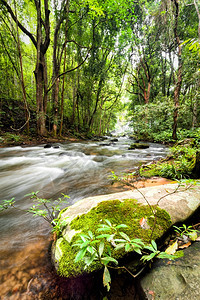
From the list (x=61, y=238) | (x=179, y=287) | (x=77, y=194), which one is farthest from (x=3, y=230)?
(x=179, y=287)

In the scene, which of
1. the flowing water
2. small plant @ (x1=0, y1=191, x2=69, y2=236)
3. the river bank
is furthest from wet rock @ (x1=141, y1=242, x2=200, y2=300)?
the river bank

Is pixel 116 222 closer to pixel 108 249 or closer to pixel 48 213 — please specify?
pixel 108 249

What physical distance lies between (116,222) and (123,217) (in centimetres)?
9

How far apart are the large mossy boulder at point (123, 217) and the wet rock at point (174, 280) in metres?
0.18

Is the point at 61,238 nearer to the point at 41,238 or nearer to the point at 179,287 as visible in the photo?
the point at 41,238

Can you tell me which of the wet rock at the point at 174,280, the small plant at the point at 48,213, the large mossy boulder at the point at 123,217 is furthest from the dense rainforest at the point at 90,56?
the wet rock at the point at 174,280

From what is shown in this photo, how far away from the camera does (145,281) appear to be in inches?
33.3

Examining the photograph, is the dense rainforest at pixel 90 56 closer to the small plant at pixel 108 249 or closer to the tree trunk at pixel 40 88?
the tree trunk at pixel 40 88

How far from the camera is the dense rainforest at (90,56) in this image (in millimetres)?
7598

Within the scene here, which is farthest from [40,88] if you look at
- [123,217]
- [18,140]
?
[123,217]

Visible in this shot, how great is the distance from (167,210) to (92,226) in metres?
0.78

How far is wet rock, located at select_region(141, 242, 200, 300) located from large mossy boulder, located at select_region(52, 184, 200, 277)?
0.61ft

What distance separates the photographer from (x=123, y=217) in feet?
3.95

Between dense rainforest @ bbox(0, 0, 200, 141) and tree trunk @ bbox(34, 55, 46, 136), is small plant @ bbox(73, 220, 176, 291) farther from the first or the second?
tree trunk @ bbox(34, 55, 46, 136)
